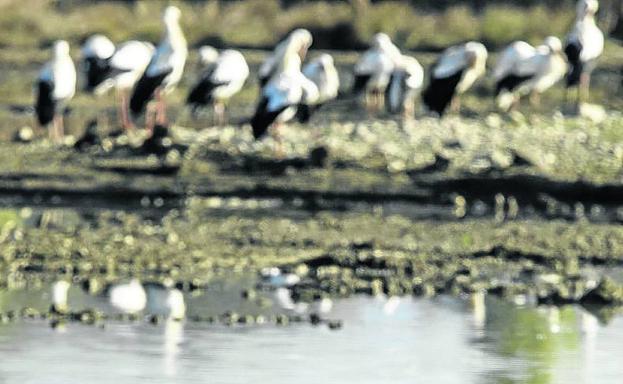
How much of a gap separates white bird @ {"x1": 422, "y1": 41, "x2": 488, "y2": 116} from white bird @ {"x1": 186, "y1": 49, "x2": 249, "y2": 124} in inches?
96.4

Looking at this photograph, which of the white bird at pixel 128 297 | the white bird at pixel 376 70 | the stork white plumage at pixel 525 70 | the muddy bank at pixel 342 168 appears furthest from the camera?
the white bird at pixel 376 70

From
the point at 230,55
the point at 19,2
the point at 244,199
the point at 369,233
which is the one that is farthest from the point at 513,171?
the point at 19,2

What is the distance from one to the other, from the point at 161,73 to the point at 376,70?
12.9ft

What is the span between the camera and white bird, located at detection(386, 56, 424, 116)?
25125mm

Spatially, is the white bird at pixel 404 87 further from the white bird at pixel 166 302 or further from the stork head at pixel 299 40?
the white bird at pixel 166 302

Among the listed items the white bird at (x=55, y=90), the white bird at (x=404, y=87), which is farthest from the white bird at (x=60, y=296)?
the white bird at (x=404, y=87)

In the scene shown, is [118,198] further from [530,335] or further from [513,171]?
[530,335]

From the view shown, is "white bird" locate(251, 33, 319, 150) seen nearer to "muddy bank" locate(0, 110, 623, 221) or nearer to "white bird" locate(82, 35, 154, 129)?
"muddy bank" locate(0, 110, 623, 221)

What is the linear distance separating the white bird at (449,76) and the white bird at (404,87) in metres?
0.20

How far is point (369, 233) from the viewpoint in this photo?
49.4ft

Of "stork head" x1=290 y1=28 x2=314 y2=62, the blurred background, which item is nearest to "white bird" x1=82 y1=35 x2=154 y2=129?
"stork head" x1=290 y1=28 x2=314 y2=62

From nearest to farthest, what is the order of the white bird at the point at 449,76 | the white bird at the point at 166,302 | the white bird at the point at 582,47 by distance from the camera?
the white bird at the point at 166,302, the white bird at the point at 449,76, the white bird at the point at 582,47

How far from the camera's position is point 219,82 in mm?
23734

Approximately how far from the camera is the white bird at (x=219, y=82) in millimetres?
23688
